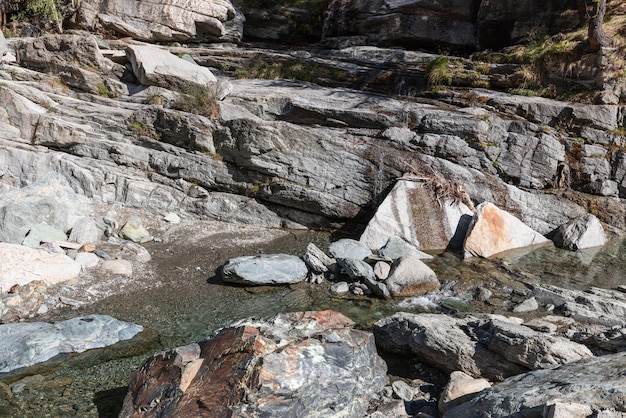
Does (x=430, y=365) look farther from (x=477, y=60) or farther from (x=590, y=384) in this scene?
(x=477, y=60)

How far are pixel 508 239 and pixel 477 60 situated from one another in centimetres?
1010

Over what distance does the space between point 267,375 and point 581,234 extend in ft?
36.4

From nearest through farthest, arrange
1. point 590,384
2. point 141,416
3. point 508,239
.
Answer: point 590,384, point 141,416, point 508,239

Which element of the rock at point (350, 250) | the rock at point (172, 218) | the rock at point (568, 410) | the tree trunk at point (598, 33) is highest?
the tree trunk at point (598, 33)

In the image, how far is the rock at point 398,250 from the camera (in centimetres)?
1194

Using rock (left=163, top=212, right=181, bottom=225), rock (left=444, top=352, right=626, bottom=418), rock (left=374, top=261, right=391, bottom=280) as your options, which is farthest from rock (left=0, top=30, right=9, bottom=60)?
rock (left=444, top=352, right=626, bottom=418)

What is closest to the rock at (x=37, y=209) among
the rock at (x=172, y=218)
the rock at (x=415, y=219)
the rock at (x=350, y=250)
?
the rock at (x=172, y=218)

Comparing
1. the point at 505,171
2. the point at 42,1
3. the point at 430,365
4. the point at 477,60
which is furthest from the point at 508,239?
the point at 42,1

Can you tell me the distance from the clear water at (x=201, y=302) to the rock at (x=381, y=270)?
749mm

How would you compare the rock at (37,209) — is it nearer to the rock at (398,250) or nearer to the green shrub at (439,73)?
the rock at (398,250)

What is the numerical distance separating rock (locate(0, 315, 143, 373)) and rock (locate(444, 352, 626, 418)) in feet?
18.3

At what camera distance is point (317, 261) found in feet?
37.0

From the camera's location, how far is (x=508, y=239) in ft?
43.4

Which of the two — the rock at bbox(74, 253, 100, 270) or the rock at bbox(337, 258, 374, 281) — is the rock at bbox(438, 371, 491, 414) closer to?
the rock at bbox(337, 258, 374, 281)
